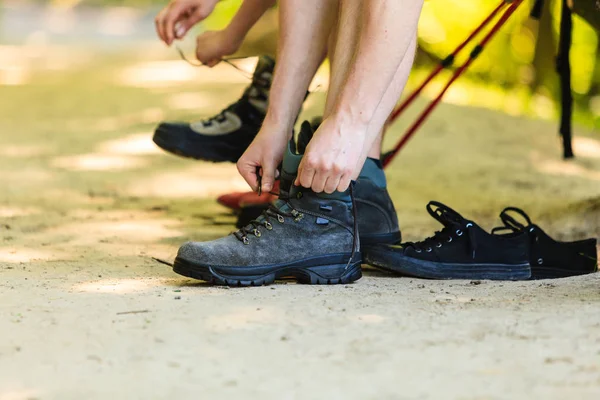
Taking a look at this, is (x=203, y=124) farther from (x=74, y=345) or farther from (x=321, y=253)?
(x=74, y=345)

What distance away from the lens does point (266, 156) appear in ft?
6.22

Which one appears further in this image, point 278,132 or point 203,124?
point 203,124

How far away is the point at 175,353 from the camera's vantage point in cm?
134

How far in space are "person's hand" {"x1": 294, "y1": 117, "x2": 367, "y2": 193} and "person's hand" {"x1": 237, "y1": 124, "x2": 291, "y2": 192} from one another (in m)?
0.18

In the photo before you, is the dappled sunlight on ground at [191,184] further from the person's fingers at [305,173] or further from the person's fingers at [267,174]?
the person's fingers at [305,173]

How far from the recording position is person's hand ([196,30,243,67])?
2455mm

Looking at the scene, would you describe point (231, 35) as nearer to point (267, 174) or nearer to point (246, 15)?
point (246, 15)

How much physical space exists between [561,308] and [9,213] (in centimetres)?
173

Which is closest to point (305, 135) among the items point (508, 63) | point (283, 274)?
point (283, 274)

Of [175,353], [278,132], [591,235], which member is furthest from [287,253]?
[591,235]

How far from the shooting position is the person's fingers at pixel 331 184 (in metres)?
1.72

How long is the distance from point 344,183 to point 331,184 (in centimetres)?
3

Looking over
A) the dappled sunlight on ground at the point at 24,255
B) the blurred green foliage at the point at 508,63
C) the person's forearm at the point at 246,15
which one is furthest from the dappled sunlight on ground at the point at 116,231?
the blurred green foliage at the point at 508,63

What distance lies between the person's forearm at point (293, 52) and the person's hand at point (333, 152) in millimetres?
210
